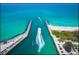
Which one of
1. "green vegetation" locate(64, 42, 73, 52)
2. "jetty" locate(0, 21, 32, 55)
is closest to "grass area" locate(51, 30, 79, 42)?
"green vegetation" locate(64, 42, 73, 52)

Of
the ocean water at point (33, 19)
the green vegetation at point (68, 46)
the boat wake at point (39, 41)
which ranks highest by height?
the ocean water at point (33, 19)

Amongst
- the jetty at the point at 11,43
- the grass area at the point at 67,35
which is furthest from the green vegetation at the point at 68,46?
the jetty at the point at 11,43

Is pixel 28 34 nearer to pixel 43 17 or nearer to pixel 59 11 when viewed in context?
pixel 43 17

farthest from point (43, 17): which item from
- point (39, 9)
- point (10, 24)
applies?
point (10, 24)

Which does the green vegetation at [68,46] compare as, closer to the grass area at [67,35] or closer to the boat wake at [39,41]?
the grass area at [67,35]

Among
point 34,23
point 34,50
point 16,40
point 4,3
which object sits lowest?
point 34,50
